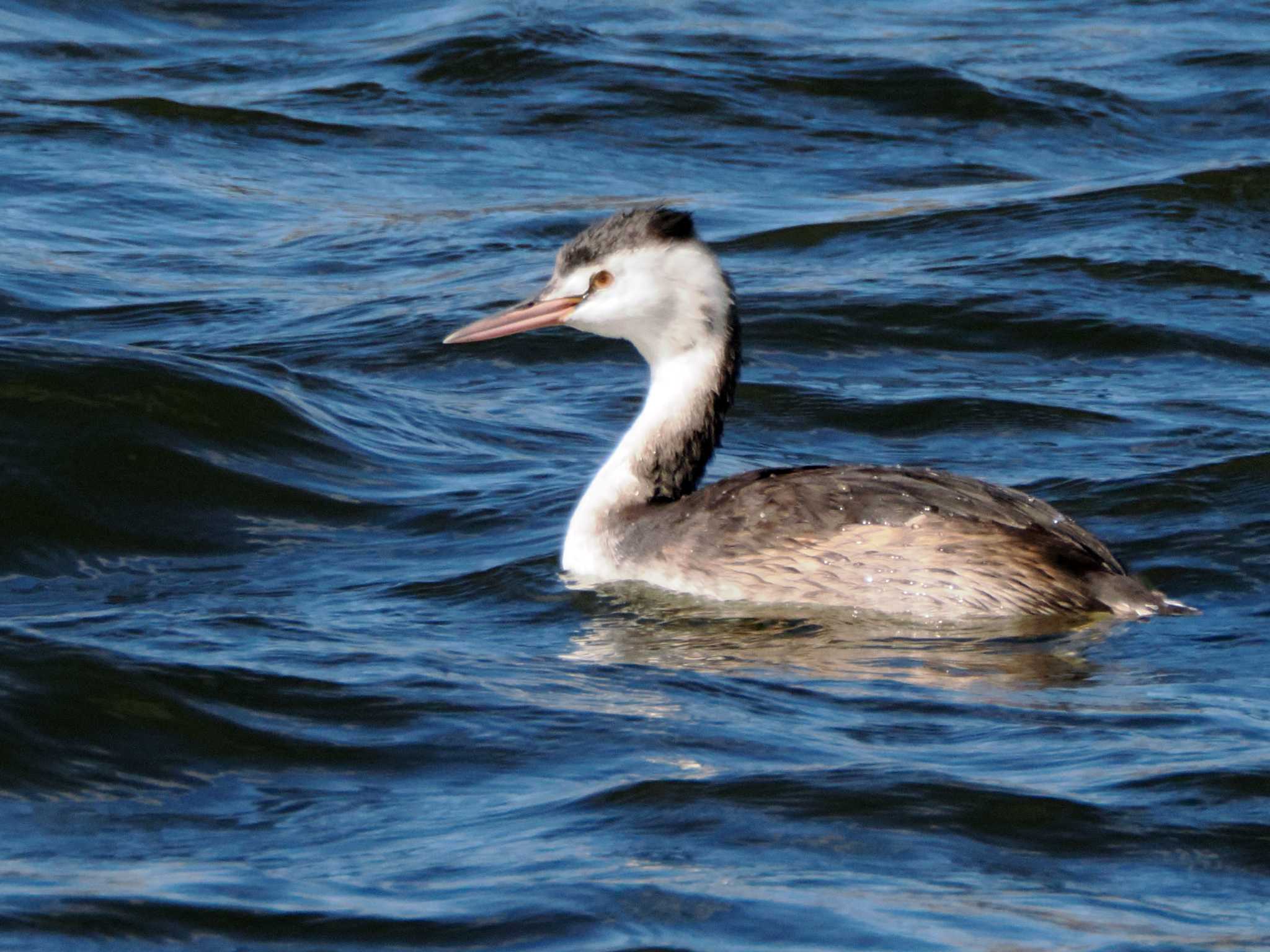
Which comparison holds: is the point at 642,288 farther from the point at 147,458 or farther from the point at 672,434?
the point at 147,458

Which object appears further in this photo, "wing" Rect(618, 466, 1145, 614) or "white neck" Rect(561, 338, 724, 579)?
"white neck" Rect(561, 338, 724, 579)

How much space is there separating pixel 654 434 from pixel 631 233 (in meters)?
0.70

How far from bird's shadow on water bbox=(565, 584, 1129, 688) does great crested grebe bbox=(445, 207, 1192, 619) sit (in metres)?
0.06

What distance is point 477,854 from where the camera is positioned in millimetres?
5141

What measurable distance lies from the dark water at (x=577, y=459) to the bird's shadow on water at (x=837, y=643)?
0.08 feet

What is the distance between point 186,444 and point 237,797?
11.4ft

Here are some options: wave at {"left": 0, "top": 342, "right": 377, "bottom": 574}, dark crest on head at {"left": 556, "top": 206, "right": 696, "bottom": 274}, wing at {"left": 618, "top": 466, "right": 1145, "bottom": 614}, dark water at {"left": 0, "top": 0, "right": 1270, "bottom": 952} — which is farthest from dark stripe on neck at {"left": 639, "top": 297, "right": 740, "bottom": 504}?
wave at {"left": 0, "top": 342, "right": 377, "bottom": 574}

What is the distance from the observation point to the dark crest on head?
25.4 feet

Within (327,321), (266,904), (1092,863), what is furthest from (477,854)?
(327,321)

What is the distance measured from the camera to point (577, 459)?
913cm

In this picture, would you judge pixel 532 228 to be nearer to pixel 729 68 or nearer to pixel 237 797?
pixel 729 68

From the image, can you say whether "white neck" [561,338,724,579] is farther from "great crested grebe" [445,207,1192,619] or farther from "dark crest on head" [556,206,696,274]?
"dark crest on head" [556,206,696,274]

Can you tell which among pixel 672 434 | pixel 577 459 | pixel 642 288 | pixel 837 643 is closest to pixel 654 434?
pixel 672 434

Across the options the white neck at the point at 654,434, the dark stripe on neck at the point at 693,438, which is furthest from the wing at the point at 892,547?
the dark stripe on neck at the point at 693,438
